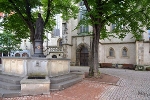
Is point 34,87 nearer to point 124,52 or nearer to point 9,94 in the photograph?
point 9,94

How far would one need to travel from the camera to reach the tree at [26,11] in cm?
1246

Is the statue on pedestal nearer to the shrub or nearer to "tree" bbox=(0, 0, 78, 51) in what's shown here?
"tree" bbox=(0, 0, 78, 51)

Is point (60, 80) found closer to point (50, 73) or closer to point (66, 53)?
point (50, 73)

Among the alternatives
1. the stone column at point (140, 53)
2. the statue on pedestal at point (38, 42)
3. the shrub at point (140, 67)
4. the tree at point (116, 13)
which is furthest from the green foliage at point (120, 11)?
the shrub at point (140, 67)

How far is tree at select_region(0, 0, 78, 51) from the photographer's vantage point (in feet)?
40.9

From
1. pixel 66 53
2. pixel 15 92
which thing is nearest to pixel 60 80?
pixel 15 92

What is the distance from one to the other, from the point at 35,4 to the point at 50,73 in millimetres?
6935

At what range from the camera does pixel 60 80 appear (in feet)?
29.6

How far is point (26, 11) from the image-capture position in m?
13.1

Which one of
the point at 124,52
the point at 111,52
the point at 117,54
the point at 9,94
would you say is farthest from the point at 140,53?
the point at 9,94

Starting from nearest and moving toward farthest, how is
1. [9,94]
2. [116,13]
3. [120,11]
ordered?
[9,94] < [120,11] < [116,13]

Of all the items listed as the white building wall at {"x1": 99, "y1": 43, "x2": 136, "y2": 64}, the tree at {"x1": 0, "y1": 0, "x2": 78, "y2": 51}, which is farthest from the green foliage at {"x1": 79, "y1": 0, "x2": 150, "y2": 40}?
the white building wall at {"x1": 99, "y1": 43, "x2": 136, "y2": 64}

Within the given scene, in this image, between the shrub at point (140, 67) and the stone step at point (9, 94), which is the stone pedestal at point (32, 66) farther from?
the shrub at point (140, 67)

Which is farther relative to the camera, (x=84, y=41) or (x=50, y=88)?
(x=84, y=41)
